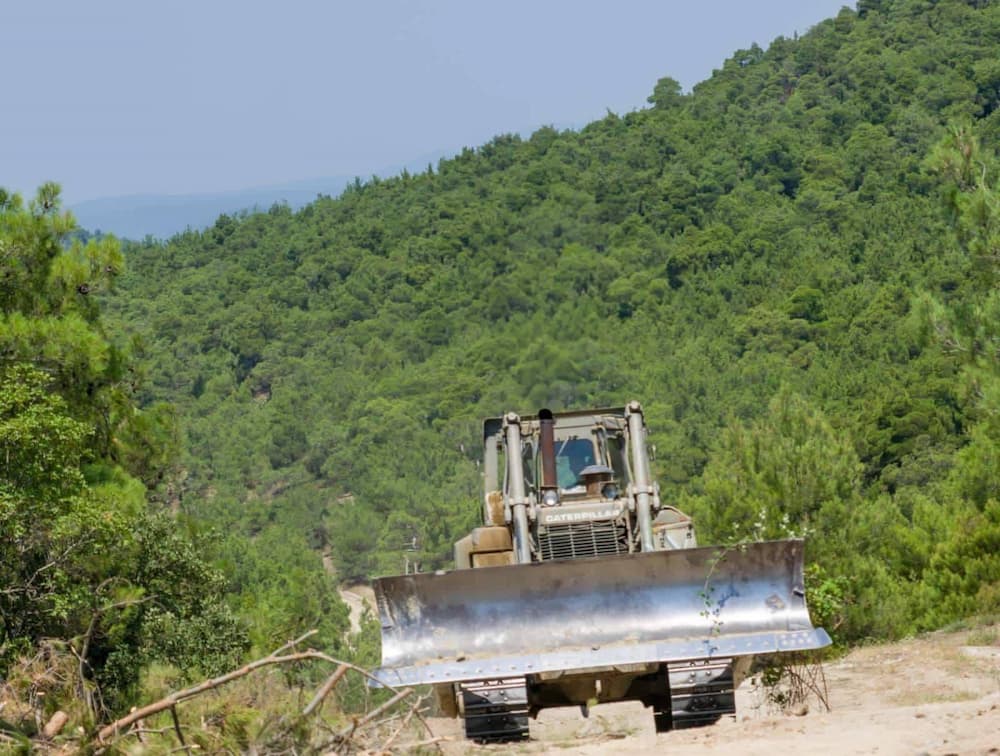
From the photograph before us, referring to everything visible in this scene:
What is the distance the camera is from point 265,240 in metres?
93.2

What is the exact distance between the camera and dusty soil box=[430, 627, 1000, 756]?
8.45 metres

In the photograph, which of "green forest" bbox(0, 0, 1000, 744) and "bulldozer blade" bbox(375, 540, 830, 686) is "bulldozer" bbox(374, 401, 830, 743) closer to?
"bulldozer blade" bbox(375, 540, 830, 686)

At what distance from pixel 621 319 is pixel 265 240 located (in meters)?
52.8

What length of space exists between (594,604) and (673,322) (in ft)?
167

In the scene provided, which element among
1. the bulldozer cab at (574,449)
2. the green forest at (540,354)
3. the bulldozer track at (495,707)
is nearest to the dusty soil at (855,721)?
the bulldozer track at (495,707)

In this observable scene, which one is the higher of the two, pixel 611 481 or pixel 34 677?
pixel 611 481

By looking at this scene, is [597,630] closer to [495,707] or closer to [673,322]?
[495,707]

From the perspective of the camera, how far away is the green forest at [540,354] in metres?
15.8

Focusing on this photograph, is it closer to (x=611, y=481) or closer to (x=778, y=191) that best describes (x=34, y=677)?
(x=611, y=481)

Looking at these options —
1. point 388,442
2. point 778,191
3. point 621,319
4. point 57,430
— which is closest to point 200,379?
point 388,442

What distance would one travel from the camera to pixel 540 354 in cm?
2627

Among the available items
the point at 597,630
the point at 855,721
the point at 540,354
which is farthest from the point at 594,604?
the point at 540,354

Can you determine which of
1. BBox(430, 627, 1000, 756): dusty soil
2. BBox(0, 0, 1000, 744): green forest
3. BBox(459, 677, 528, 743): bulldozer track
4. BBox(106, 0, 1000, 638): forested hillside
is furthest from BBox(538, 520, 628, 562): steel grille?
BBox(106, 0, 1000, 638): forested hillside

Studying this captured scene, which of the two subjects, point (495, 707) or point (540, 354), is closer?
point (495, 707)
